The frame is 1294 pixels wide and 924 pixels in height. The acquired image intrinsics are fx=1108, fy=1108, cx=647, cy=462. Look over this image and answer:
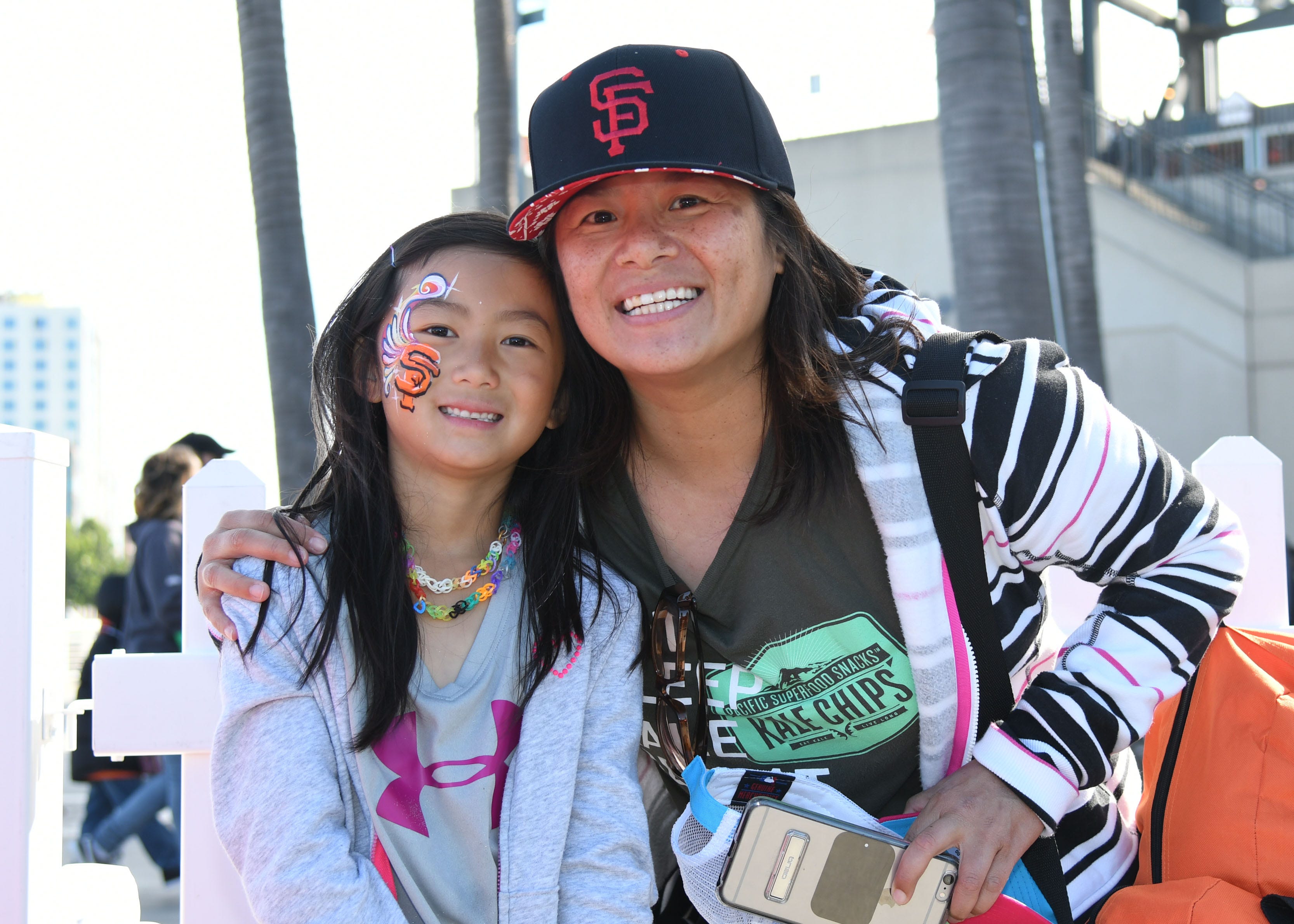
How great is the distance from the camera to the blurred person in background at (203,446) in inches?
Result: 255

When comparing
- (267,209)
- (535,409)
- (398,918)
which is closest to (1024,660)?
(535,409)

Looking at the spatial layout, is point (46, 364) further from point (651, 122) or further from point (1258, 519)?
point (1258, 519)

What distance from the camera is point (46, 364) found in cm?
8931

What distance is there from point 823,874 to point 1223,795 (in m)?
0.70

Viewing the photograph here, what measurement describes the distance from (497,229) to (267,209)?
4.61 meters

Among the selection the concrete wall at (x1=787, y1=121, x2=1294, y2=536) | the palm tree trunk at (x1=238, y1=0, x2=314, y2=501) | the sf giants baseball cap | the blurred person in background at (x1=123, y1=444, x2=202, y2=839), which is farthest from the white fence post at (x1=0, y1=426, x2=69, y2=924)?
the concrete wall at (x1=787, y1=121, x2=1294, y2=536)

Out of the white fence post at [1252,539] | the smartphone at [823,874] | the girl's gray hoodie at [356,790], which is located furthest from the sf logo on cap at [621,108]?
the white fence post at [1252,539]

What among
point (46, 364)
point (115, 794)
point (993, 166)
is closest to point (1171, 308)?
point (993, 166)

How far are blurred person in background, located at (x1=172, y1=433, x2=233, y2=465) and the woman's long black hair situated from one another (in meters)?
4.69

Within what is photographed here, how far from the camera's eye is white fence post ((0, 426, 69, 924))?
253cm

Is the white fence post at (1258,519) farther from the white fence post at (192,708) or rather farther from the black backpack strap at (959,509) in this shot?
the white fence post at (192,708)

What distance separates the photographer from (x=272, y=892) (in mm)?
1936

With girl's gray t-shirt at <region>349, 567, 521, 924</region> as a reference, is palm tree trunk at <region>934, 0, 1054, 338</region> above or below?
above

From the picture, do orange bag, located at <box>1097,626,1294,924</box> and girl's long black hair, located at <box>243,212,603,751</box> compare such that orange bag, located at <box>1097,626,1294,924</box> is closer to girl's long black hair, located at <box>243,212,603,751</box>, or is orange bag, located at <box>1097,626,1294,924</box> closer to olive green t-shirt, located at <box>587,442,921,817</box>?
olive green t-shirt, located at <box>587,442,921,817</box>
